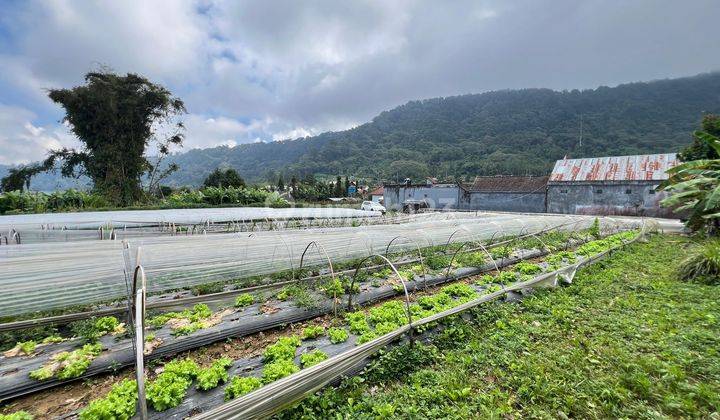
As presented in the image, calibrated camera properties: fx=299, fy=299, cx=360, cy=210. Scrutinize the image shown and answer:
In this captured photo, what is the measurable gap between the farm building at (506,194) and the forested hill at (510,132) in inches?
1205

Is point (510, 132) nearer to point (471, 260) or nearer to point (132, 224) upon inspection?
point (471, 260)

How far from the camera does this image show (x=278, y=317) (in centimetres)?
525

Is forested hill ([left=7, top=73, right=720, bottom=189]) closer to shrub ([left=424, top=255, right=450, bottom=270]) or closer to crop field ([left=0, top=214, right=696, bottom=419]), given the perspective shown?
shrub ([left=424, top=255, right=450, bottom=270])

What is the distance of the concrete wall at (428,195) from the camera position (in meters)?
37.0

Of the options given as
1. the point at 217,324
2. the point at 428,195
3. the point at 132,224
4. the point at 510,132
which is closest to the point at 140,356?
the point at 217,324

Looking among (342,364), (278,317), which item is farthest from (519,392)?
(278,317)

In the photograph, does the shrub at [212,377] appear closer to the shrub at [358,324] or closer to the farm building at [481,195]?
the shrub at [358,324]

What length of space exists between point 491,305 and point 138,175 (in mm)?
30371

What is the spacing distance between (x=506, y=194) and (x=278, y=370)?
114 ft

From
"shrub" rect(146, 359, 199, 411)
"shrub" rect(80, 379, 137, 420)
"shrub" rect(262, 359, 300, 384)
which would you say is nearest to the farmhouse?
"shrub" rect(262, 359, 300, 384)

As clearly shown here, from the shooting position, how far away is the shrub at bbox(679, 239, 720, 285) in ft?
22.2

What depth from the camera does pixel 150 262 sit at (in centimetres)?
559

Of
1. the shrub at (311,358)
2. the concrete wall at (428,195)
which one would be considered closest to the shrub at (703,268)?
the shrub at (311,358)

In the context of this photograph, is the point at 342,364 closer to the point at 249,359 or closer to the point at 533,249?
the point at 249,359
